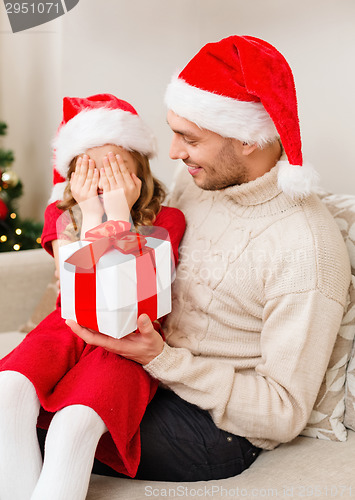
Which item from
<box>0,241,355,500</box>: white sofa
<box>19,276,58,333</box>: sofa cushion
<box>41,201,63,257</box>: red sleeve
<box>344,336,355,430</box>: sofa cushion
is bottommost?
<box>19,276,58,333</box>: sofa cushion

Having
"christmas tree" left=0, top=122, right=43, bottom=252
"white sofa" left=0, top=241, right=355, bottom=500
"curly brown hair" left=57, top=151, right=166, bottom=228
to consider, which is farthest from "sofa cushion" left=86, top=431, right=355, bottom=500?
"christmas tree" left=0, top=122, right=43, bottom=252

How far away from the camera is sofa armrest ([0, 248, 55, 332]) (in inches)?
73.9

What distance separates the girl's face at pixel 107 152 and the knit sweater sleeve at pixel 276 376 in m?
0.46

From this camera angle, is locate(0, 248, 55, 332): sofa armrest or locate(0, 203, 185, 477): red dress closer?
locate(0, 203, 185, 477): red dress

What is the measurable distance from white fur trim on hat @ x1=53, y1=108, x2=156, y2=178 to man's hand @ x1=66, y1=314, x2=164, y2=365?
18.4 inches

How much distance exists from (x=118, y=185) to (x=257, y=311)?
413 millimetres

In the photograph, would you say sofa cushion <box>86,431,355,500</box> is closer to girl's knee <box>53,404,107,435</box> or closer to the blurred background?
girl's knee <box>53,404,107,435</box>

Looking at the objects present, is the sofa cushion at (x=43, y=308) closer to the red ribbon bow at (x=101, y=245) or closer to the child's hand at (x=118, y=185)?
the child's hand at (x=118, y=185)

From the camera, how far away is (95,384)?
3.37ft

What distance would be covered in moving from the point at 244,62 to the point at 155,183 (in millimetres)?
410

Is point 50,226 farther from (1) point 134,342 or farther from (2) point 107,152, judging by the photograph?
(1) point 134,342

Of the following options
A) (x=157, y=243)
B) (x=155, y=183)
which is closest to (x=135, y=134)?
(x=155, y=183)

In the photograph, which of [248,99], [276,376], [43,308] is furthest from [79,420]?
[43,308]

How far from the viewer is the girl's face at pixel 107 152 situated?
1.28 m
